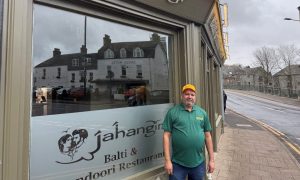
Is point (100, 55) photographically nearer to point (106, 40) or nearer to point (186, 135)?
point (106, 40)

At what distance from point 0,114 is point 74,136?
813mm

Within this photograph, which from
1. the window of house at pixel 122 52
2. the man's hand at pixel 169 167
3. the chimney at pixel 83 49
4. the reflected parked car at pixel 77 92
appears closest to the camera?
the reflected parked car at pixel 77 92

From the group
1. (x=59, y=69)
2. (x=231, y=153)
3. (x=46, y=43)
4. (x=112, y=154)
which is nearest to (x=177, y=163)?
(x=112, y=154)

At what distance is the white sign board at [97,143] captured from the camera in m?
2.40

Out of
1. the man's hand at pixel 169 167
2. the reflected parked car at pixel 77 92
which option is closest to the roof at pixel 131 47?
the reflected parked car at pixel 77 92

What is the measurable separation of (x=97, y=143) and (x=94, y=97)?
47 centimetres

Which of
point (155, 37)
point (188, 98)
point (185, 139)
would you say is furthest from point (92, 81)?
point (155, 37)

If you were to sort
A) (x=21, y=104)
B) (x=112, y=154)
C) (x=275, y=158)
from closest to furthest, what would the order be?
(x=21, y=104), (x=112, y=154), (x=275, y=158)

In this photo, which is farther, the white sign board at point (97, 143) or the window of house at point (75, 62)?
the window of house at point (75, 62)

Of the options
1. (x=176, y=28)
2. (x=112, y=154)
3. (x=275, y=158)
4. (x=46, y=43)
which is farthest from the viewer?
(x=275, y=158)

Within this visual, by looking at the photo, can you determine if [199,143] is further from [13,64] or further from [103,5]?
[13,64]

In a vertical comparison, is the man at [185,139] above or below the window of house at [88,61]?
below

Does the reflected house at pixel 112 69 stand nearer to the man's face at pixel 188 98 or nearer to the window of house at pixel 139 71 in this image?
the window of house at pixel 139 71

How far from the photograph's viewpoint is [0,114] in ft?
6.49
